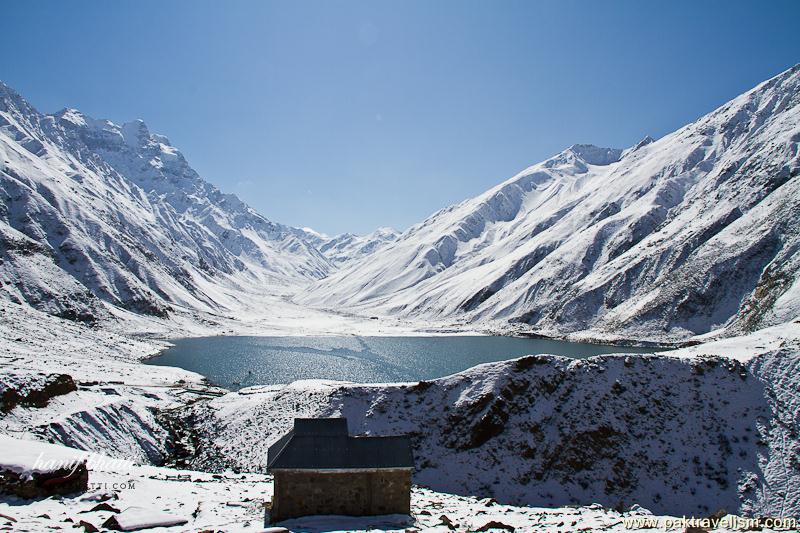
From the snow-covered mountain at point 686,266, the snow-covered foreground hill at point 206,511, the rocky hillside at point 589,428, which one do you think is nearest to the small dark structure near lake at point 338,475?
the snow-covered foreground hill at point 206,511

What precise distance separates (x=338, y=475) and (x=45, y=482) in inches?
553

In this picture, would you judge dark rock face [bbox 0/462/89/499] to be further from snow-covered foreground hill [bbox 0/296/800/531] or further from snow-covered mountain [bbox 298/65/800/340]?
snow-covered mountain [bbox 298/65/800/340]

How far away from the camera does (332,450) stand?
1096 inches

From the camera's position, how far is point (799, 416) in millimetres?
38938

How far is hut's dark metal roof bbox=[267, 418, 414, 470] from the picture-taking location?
2692 centimetres

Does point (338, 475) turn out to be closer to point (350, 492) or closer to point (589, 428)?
point (350, 492)

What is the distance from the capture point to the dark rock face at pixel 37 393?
137 ft

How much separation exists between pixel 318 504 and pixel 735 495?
96.5ft

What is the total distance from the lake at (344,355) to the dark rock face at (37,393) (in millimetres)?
30822

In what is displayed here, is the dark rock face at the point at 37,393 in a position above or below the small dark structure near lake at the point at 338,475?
above

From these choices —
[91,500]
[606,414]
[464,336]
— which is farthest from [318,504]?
[464,336]

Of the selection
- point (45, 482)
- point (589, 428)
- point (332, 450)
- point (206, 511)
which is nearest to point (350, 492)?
point (332, 450)

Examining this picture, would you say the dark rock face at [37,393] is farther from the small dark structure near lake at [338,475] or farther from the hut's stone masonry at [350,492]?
the hut's stone masonry at [350,492]

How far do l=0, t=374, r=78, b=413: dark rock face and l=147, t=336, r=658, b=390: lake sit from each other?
101ft
